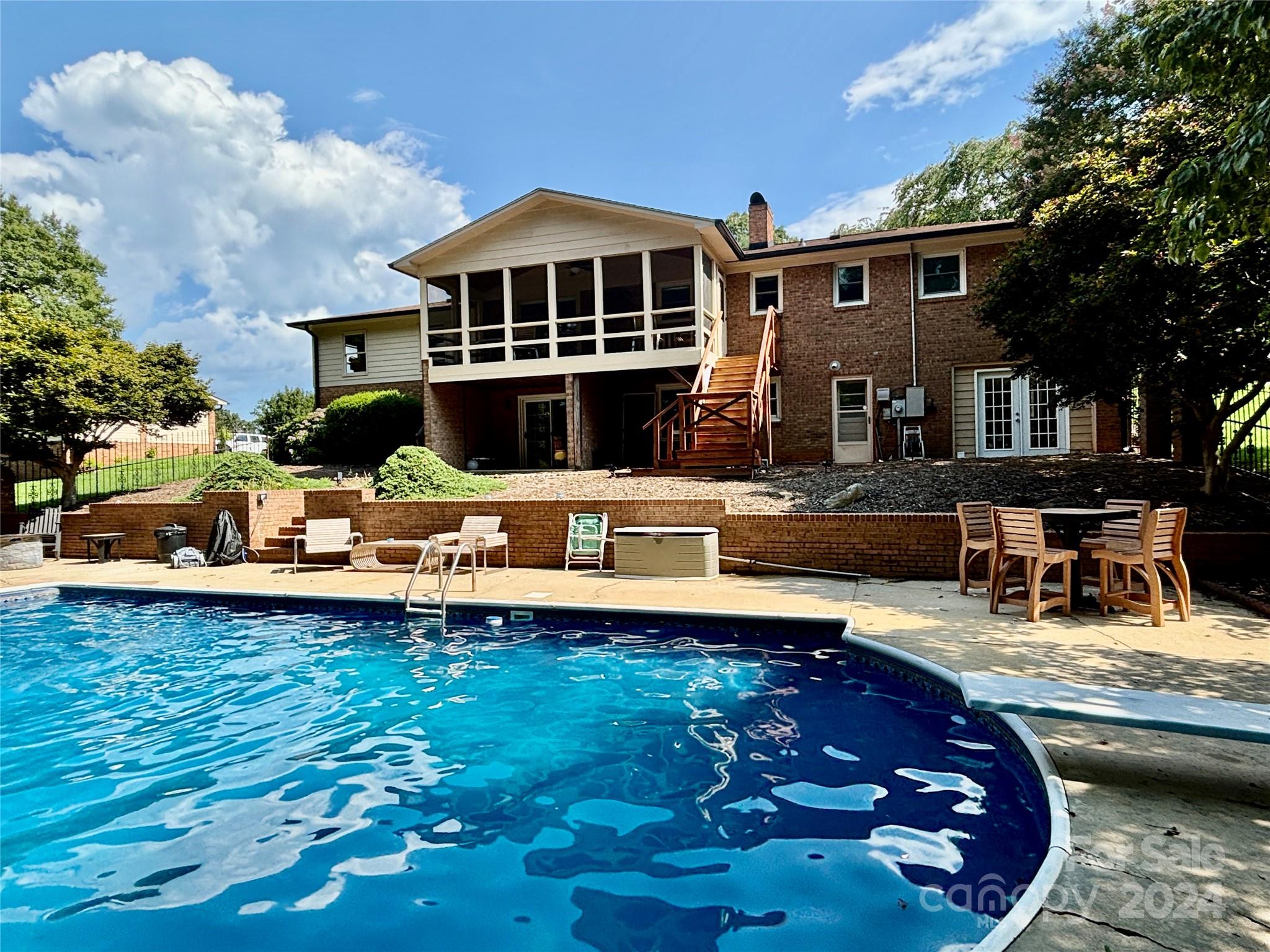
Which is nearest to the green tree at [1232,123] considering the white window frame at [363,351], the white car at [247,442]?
the white window frame at [363,351]

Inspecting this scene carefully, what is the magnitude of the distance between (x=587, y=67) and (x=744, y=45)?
10.5 feet

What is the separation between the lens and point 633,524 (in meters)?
10.7

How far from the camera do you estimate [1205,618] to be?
6207mm

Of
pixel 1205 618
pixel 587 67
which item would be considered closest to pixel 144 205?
pixel 587 67

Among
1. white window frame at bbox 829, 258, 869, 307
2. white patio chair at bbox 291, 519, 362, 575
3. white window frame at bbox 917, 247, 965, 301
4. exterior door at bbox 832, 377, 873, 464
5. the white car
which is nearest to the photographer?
white patio chair at bbox 291, 519, 362, 575

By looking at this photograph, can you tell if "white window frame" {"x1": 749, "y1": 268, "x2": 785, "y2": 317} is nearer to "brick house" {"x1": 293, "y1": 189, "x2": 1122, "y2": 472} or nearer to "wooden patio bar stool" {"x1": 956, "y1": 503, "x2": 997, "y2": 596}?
"brick house" {"x1": 293, "y1": 189, "x2": 1122, "y2": 472}

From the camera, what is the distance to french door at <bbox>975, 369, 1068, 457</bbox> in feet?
52.2

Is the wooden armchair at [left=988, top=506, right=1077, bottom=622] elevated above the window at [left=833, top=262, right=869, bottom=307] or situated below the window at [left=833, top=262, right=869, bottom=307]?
below

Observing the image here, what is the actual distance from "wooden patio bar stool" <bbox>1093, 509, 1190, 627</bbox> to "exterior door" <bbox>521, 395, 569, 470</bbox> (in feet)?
50.4

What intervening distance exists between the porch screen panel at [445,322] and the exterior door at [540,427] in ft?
9.58

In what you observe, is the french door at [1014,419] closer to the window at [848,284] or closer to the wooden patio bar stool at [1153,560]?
the window at [848,284]

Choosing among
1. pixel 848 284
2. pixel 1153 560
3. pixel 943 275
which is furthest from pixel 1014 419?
pixel 1153 560

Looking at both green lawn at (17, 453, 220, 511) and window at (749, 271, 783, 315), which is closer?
green lawn at (17, 453, 220, 511)

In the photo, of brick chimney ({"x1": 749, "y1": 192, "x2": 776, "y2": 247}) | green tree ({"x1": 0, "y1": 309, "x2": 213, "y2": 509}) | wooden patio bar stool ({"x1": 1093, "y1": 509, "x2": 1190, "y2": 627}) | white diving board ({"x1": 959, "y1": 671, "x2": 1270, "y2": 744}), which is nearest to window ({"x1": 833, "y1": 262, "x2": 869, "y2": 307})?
brick chimney ({"x1": 749, "y1": 192, "x2": 776, "y2": 247})
